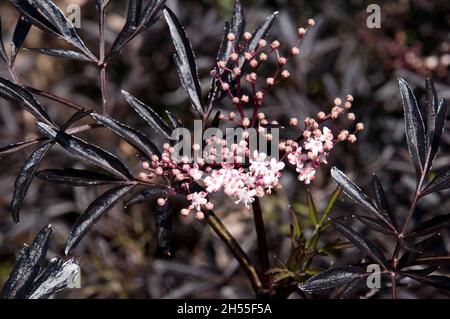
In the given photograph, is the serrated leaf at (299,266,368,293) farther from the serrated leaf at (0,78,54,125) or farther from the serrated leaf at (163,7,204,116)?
the serrated leaf at (0,78,54,125)

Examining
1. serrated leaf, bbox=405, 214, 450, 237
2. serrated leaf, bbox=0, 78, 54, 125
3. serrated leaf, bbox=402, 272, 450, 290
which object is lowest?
serrated leaf, bbox=402, 272, 450, 290

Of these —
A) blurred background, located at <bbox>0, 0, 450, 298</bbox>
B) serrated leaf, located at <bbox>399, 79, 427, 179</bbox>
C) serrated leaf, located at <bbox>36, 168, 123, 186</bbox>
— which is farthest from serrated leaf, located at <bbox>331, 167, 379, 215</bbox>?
blurred background, located at <bbox>0, 0, 450, 298</bbox>

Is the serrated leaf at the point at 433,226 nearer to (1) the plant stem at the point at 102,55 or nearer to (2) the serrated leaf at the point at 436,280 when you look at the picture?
(2) the serrated leaf at the point at 436,280

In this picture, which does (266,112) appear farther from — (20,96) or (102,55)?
(20,96)

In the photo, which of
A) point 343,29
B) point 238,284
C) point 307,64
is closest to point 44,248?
point 238,284

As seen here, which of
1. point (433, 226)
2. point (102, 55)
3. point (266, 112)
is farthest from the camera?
point (266, 112)

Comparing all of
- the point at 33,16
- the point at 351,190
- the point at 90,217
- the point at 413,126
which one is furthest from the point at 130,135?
the point at 413,126
